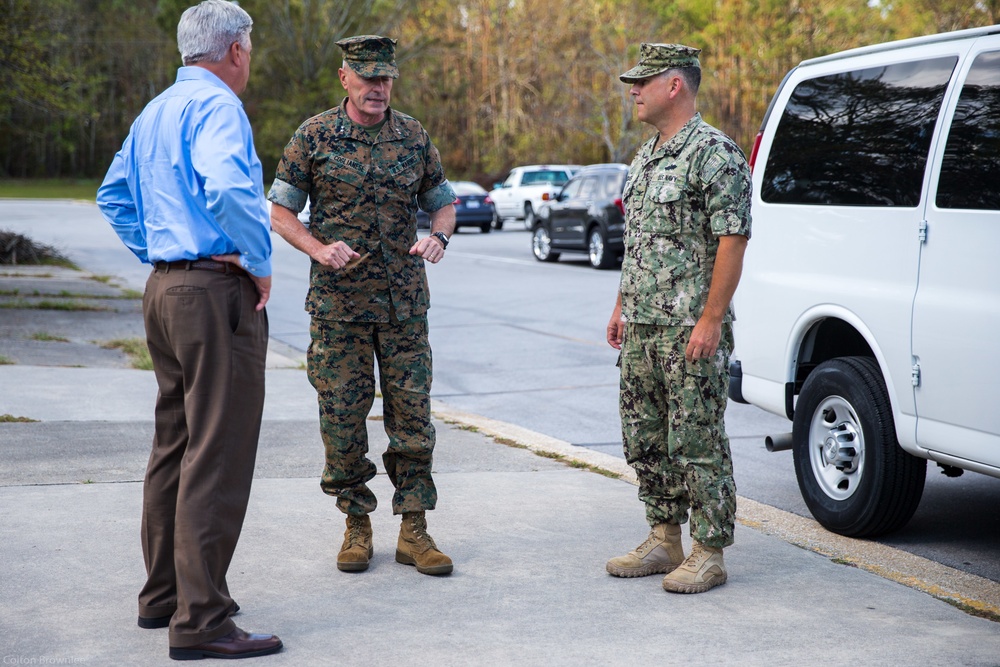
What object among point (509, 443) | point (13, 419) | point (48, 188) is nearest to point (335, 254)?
point (509, 443)

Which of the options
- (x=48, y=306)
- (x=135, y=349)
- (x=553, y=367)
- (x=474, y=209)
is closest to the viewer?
(x=553, y=367)

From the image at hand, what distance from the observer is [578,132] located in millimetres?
56531

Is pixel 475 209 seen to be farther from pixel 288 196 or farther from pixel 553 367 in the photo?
pixel 288 196

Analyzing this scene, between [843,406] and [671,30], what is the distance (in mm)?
47186

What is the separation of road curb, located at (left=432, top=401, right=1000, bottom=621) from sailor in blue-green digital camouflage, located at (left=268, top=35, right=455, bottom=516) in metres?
1.79

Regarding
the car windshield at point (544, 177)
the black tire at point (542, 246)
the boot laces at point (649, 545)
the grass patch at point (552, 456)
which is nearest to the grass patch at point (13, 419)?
the grass patch at point (552, 456)

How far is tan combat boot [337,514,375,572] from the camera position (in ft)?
15.1

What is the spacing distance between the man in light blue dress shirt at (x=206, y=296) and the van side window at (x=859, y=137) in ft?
9.24

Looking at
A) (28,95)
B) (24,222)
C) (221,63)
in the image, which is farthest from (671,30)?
(221,63)

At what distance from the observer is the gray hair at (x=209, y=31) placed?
3.66 meters

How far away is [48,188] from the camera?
6819 centimetres

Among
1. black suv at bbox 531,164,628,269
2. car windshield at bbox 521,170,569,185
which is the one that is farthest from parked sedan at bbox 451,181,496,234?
black suv at bbox 531,164,628,269

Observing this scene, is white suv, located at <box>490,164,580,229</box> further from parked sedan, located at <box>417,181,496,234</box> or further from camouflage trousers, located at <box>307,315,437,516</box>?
camouflage trousers, located at <box>307,315,437,516</box>

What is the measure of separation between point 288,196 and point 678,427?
175 centimetres
